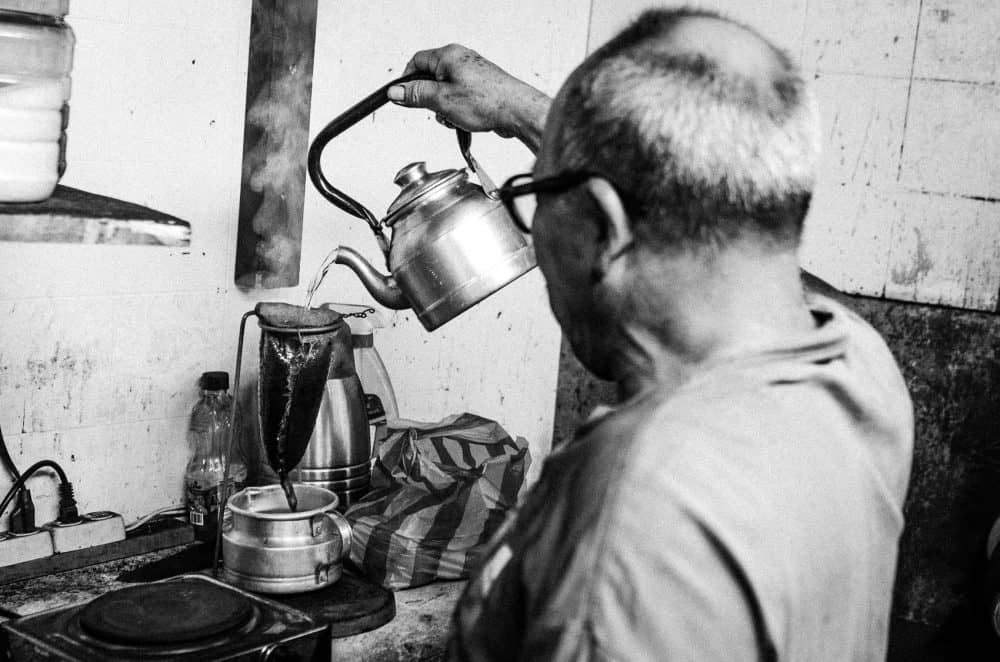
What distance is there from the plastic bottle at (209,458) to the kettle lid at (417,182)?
72 centimetres

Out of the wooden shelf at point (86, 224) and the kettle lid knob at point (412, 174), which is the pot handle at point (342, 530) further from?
the wooden shelf at point (86, 224)

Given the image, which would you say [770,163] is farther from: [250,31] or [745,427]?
[250,31]

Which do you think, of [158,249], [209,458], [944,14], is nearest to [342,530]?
[209,458]

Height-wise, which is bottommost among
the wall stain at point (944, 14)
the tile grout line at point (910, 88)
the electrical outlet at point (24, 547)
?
the electrical outlet at point (24, 547)

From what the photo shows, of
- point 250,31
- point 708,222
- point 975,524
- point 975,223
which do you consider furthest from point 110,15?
point 975,524

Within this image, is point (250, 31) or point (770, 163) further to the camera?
point (250, 31)

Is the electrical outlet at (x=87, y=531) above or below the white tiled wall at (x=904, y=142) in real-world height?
below

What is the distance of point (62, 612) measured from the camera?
1.74 m

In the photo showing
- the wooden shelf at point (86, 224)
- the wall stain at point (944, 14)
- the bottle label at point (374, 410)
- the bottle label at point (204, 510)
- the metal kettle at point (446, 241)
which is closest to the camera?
the wooden shelf at point (86, 224)

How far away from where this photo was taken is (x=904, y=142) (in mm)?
2965

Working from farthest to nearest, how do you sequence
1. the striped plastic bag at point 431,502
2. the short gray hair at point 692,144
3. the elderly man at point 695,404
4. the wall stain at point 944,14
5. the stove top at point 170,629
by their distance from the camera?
the wall stain at point 944,14 → the striped plastic bag at point 431,502 → the stove top at point 170,629 → the short gray hair at point 692,144 → the elderly man at point 695,404

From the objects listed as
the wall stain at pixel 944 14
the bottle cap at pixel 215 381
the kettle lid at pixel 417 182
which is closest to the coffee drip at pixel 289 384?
the kettle lid at pixel 417 182

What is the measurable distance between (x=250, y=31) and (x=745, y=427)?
1822 millimetres

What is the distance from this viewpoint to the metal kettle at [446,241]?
6.05 ft
